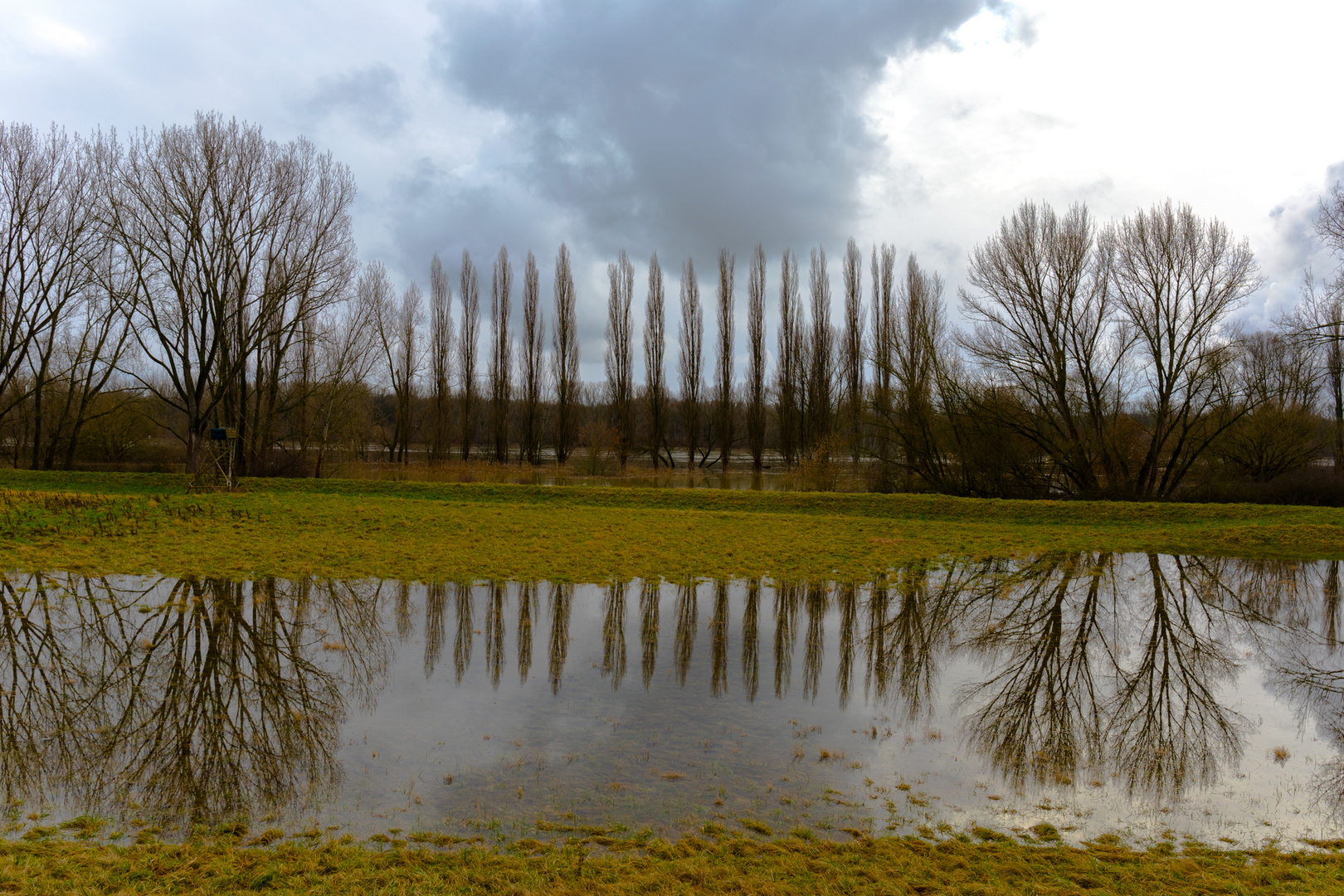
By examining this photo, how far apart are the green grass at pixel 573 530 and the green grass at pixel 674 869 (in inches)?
277

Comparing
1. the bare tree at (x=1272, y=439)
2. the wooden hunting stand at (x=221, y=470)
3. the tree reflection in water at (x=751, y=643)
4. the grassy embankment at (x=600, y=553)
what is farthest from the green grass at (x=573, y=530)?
the bare tree at (x=1272, y=439)

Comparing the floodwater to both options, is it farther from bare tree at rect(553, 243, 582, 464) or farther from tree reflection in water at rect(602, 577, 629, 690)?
bare tree at rect(553, 243, 582, 464)

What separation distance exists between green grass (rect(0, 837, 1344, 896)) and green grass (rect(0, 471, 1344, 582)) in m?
7.02

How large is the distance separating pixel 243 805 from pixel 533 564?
7.49 m

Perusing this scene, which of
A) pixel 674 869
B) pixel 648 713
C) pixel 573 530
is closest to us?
pixel 674 869

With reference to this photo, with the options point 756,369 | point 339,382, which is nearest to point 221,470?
point 339,382

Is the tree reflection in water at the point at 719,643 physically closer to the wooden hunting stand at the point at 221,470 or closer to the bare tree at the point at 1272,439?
the wooden hunting stand at the point at 221,470

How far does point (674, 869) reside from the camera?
10.6ft

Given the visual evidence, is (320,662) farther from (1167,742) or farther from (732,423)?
(732,423)

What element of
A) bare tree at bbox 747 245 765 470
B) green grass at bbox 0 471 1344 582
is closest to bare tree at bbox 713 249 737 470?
bare tree at bbox 747 245 765 470

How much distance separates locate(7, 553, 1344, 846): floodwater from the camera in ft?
12.7

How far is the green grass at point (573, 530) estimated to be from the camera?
11062mm

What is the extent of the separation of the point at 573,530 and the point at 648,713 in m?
9.90

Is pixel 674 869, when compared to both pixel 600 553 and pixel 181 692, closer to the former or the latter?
pixel 181 692
